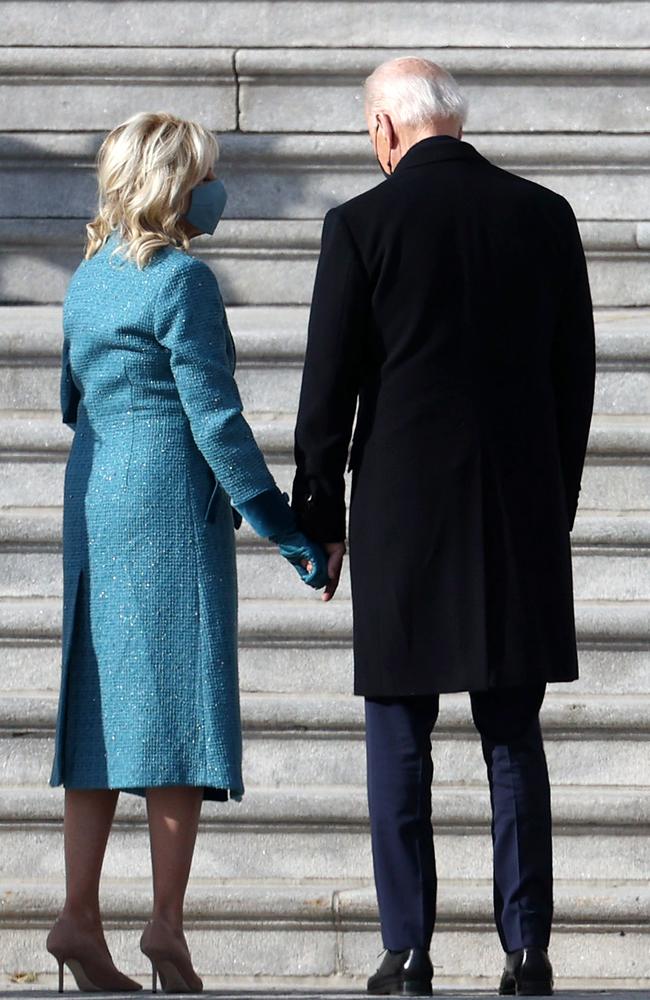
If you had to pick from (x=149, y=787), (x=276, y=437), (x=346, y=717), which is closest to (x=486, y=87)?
(x=276, y=437)

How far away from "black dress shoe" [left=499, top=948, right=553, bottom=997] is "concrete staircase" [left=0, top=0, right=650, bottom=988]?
933mm

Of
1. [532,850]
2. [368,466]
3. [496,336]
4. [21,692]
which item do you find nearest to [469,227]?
[496,336]

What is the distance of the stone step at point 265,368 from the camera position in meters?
5.11

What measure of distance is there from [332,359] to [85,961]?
123 centimetres

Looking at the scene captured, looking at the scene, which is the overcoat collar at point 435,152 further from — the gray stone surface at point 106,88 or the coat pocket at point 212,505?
the gray stone surface at point 106,88

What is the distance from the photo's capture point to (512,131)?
5762 mm

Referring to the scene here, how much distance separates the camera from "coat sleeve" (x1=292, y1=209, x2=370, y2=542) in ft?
11.3

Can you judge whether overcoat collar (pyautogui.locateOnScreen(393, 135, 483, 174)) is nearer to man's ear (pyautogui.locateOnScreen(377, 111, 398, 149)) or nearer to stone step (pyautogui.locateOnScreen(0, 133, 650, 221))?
man's ear (pyautogui.locateOnScreen(377, 111, 398, 149))

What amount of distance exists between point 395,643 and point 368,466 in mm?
324

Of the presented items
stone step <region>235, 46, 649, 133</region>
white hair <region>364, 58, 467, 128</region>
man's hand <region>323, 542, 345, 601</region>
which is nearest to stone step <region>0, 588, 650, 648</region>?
man's hand <region>323, 542, 345, 601</region>

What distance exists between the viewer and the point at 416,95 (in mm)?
3586

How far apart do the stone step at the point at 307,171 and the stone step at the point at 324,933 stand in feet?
7.05

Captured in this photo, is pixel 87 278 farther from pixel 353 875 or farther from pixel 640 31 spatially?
pixel 640 31

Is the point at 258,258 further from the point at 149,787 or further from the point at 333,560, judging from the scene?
the point at 149,787
